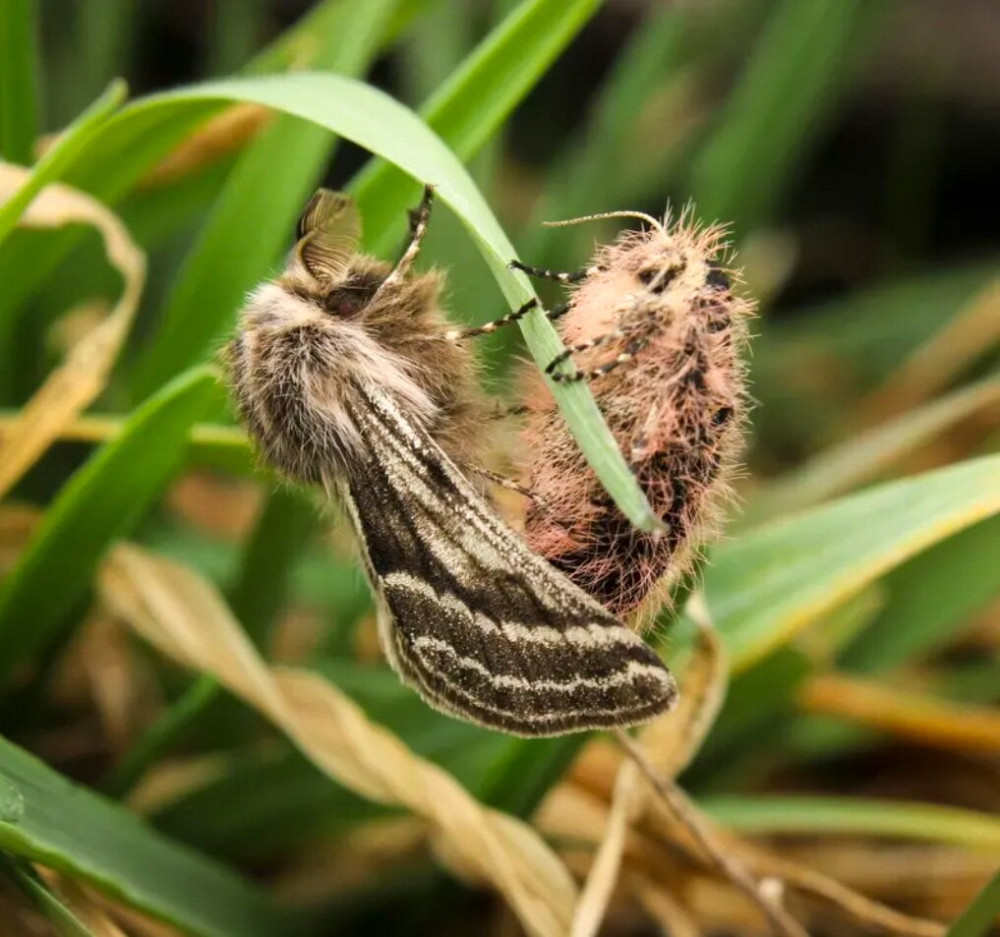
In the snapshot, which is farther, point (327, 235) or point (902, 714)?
point (902, 714)

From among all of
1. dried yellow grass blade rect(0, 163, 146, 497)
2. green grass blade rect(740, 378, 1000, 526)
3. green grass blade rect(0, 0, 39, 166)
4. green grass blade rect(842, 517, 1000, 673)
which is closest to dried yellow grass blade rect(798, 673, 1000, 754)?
green grass blade rect(842, 517, 1000, 673)

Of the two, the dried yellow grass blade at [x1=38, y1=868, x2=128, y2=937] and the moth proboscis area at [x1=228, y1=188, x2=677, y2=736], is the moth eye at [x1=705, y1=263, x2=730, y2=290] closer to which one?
the moth proboscis area at [x1=228, y1=188, x2=677, y2=736]

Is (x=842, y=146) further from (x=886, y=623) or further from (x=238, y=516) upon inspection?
(x=238, y=516)

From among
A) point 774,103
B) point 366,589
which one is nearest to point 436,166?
point 366,589

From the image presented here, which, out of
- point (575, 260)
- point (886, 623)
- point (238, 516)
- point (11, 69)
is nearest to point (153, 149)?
point (11, 69)

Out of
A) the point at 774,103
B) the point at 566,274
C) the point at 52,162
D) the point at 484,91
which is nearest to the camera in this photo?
the point at 566,274

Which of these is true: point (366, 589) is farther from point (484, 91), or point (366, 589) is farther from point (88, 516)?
point (484, 91)
